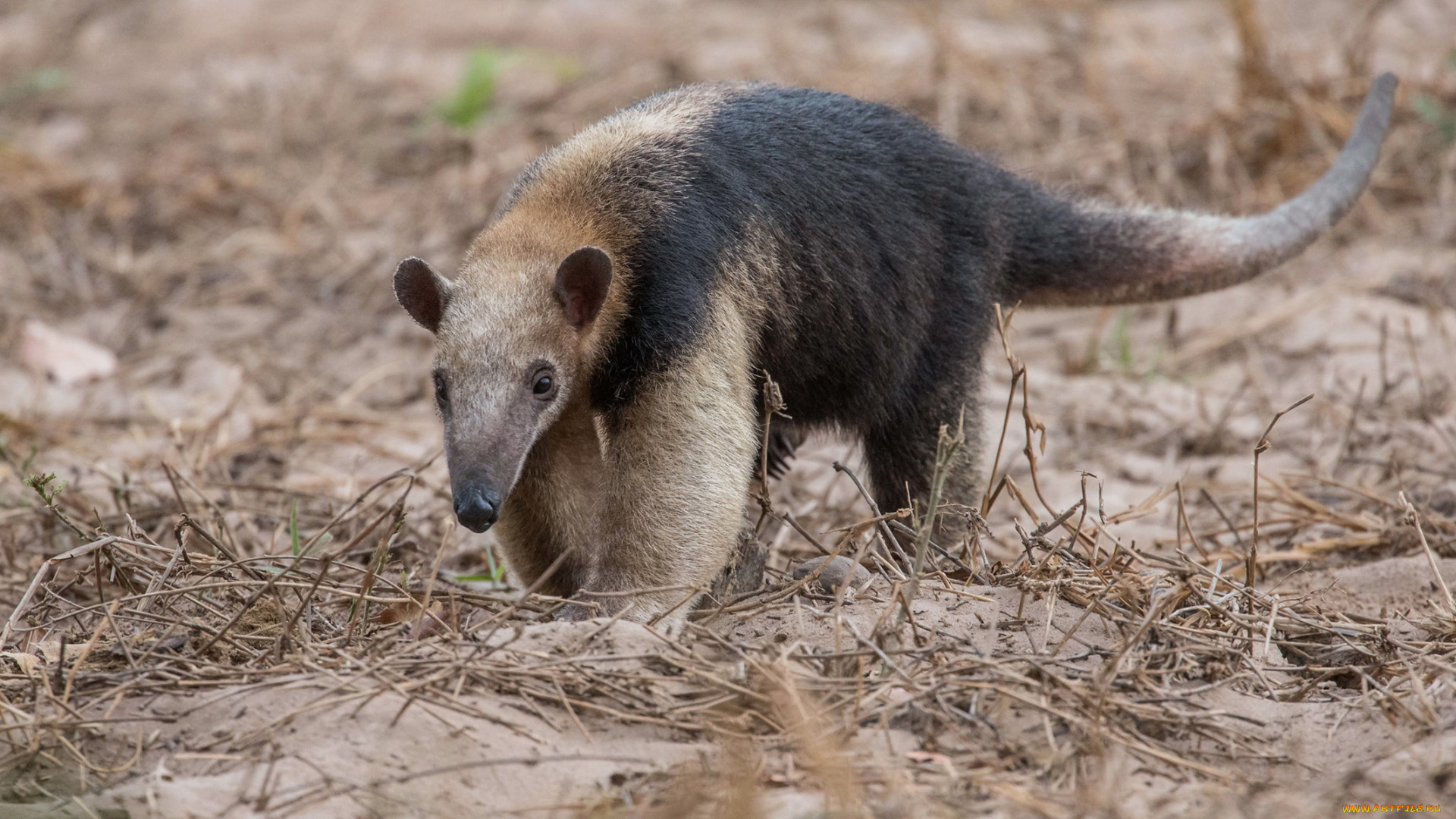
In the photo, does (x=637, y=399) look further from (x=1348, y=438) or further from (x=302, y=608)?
(x=1348, y=438)

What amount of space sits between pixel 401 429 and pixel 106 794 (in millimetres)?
3999

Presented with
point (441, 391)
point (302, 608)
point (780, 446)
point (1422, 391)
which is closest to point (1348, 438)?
point (1422, 391)

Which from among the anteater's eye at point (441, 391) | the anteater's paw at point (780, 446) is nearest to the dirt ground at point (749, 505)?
the anteater's paw at point (780, 446)

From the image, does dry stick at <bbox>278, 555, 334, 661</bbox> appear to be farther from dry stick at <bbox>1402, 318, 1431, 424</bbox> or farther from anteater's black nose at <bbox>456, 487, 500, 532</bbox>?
dry stick at <bbox>1402, 318, 1431, 424</bbox>

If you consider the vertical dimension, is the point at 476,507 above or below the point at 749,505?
above

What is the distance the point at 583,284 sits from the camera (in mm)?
4082

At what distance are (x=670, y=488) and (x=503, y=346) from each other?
635mm

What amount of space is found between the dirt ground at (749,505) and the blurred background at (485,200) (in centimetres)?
4

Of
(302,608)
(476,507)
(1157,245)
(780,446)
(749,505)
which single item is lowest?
(749,505)

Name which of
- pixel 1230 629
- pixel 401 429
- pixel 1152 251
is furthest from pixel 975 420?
pixel 401 429

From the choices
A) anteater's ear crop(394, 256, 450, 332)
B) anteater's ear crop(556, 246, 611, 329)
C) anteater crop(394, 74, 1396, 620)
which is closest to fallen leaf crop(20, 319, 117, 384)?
anteater crop(394, 74, 1396, 620)

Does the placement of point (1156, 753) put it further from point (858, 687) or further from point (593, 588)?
point (593, 588)

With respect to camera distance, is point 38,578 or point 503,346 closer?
point 38,578

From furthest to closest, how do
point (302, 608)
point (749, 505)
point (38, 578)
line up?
point (749, 505) → point (38, 578) → point (302, 608)
